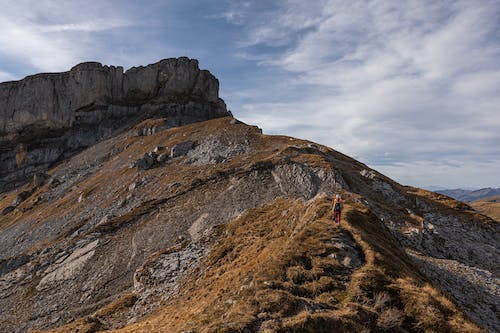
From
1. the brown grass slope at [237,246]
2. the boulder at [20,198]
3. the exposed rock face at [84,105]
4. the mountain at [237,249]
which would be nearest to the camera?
the brown grass slope at [237,246]

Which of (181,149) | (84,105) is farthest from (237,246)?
(84,105)

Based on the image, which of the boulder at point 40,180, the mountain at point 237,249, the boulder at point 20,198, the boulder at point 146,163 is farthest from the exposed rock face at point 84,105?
the boulder at point 146,163

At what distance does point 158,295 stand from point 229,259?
732 cm

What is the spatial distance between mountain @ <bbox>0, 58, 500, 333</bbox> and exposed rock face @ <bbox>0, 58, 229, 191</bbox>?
41243mm

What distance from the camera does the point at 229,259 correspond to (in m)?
31.1

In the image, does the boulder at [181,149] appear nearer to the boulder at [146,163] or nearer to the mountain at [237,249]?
the mountain at [237,249]

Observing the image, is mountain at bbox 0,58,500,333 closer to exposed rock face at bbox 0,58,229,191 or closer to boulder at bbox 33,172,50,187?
boulder at bbox 33,172,50,187

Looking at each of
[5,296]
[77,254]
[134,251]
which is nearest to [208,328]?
[134,251]

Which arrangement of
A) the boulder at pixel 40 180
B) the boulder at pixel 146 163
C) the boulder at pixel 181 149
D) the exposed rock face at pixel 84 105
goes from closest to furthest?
the boulder at pixel 146 163 < the boulder at pixel 181 149 < the boulder at pixel 40 180 < the exposed rock face at pixel 84 105

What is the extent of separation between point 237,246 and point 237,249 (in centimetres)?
64

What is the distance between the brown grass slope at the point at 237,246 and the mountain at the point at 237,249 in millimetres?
139

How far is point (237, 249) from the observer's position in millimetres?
31906

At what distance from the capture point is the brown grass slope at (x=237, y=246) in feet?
60.5

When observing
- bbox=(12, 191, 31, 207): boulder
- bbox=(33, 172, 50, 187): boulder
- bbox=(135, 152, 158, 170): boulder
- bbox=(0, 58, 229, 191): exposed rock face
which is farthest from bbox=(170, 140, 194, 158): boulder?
bbox=(33, 172, 50, 187): boulder
